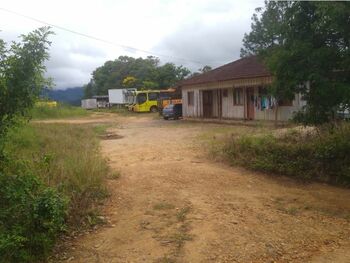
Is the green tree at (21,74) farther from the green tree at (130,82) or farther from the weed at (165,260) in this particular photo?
the green tree at (130,82)

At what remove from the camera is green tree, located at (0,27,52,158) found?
638cm

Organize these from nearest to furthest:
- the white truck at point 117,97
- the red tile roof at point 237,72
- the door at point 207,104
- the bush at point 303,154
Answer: the bush at point 303,154 → the red tile roof at point 237,72 → the door at point 207,104 → the white truck at point 117,97

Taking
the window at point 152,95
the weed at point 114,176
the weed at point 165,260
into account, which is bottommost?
the weed at point 165,260

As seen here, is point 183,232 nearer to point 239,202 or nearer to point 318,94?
point 239,202

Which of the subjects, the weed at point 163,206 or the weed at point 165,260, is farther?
the weed at point 163,206

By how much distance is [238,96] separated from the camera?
2786 cm

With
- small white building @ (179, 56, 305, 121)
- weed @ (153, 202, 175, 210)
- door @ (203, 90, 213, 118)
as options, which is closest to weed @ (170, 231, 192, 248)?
weed @ (153, 202, 175, 210)

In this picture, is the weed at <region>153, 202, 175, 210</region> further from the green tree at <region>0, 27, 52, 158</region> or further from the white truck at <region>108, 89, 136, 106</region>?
the white truck at <region>108, 89, 136, 106</region>

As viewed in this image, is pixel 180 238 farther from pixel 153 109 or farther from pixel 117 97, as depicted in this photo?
pixel 117 97

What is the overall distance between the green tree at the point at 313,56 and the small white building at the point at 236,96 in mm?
11796

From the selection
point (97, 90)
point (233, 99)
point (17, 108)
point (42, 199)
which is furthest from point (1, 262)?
point (97, 90)

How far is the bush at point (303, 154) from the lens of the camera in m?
9.92

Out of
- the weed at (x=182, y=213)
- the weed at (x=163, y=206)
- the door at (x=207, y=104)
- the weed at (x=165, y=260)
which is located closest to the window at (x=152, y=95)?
the door at (x=207, y=104)

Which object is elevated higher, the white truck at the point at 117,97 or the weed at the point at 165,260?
Answer: the white truck at the point at 117,97
